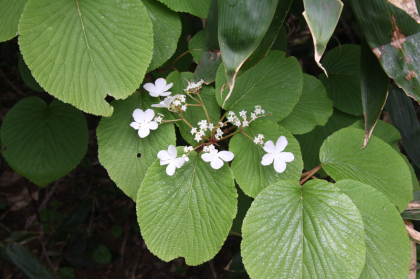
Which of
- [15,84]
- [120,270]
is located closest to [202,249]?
[120,270]

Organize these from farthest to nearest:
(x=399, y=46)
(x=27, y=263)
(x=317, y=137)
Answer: (x=27, y=263)
(x=317, y=137)
(x=399, y=46)

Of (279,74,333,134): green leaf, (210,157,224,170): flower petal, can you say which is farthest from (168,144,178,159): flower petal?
(279,74,333,134): green leaf

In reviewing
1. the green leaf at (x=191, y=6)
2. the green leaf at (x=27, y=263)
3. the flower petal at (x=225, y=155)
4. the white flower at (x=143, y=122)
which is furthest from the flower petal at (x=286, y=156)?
the green leaf at (x=27, y=263)

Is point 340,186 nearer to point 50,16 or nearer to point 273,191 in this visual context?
point 273,191

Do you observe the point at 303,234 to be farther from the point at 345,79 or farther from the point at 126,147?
the point at 345,79

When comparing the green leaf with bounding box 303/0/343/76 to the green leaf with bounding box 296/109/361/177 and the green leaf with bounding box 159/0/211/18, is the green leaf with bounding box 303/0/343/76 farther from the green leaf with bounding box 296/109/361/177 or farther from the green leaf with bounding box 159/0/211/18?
the green leaf with bounding box 296/109/361/177

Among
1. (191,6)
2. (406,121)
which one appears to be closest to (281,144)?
(191,6)
